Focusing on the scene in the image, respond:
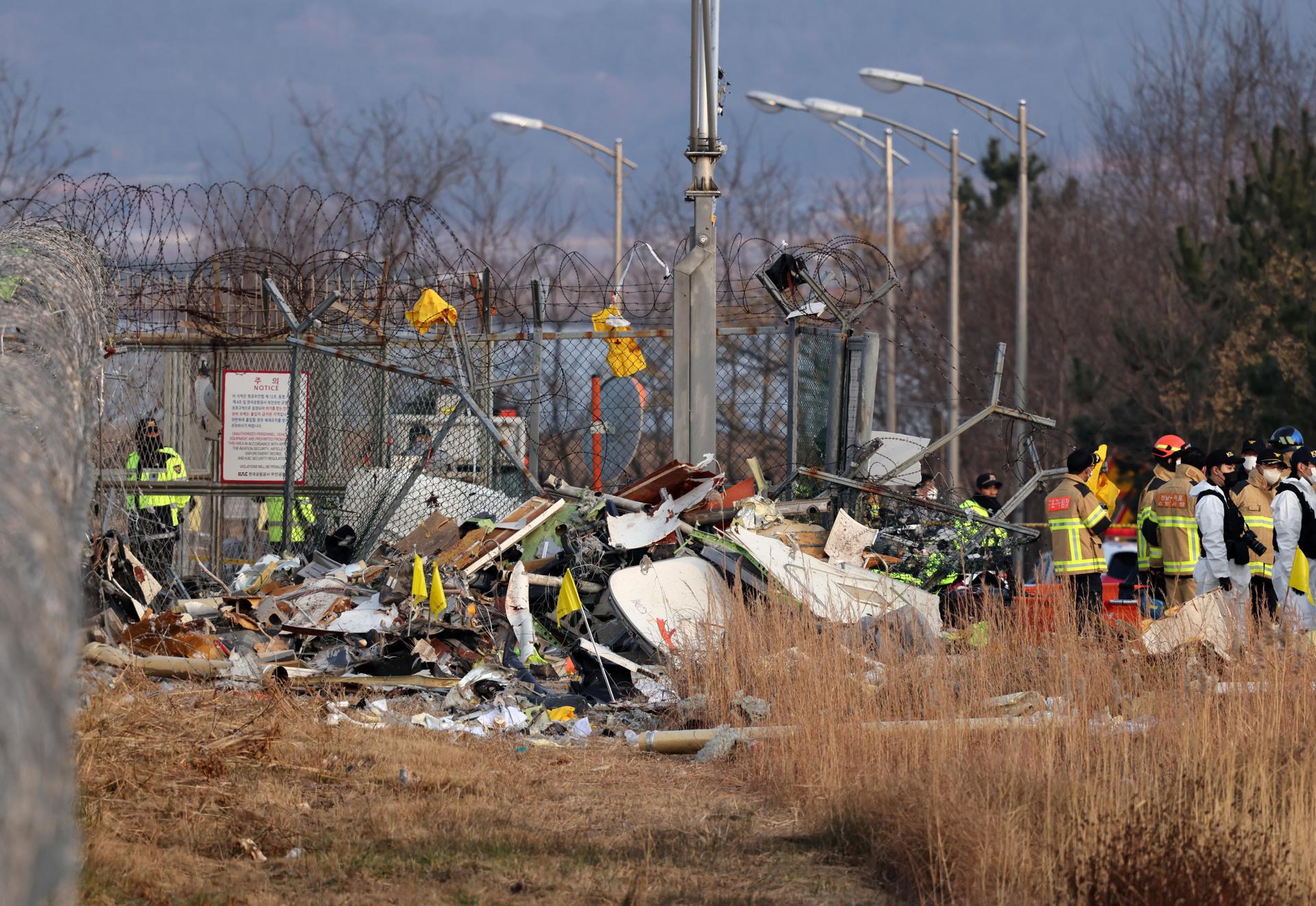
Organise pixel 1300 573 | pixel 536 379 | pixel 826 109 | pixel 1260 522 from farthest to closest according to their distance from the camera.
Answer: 1. pixel 826 109
2. pixel 1260 522
3. pixel 536 379
4. pixel 1300 573

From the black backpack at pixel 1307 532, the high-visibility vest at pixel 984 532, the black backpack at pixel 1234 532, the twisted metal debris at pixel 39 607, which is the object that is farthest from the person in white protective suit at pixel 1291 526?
the twisted metal debris at pixel 39 607

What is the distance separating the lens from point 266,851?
5.31 metres

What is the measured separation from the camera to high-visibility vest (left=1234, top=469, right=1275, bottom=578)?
1177 cm

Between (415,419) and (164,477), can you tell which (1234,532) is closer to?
(415,419)

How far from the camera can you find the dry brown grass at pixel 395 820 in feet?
16.1

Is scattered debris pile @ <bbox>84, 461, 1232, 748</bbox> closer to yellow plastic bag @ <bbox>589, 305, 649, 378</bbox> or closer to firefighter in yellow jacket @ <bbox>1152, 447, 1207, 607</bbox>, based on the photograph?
yellow plastic bag @ <bbox>589, 305, 649, 378</bbox>

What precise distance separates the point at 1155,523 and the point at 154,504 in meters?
8.53

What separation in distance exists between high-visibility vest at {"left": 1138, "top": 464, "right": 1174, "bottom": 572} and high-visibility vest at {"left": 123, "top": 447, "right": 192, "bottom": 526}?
8125 millimetres

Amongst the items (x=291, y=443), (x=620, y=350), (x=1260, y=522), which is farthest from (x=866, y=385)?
(x=291, y=443)

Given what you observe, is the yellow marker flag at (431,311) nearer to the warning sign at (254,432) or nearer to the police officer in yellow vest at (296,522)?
the warning sign at (254,432)

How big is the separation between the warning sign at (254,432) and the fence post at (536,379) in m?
1.89

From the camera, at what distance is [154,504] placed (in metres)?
12.6

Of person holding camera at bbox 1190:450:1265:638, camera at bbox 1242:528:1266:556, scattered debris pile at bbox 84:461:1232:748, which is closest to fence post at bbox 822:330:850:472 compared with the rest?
scattered debris pile at bbox 84:461:1232:748

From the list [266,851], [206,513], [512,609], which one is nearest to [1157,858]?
Result: [266,851]
